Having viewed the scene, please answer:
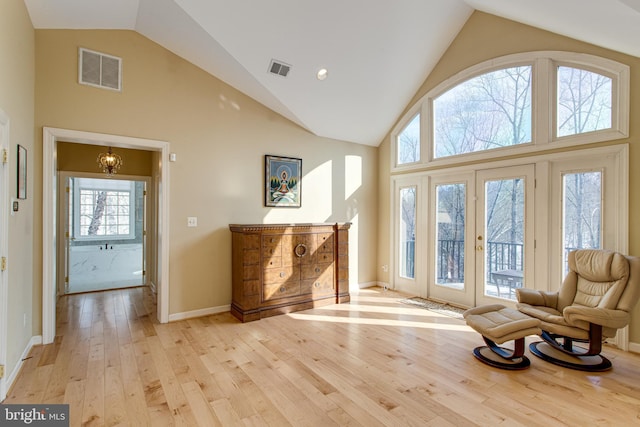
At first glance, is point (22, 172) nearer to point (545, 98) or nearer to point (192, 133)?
point (192, 133)

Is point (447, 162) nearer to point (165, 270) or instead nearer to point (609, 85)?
point (609, 85)

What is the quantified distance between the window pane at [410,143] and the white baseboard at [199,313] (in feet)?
12.2

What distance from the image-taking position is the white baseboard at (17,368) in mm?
2316

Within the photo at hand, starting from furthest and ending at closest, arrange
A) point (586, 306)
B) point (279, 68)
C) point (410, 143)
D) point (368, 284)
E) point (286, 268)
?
1. point (368, 284)
2. point (410, 143)
3. point (286, 268)
4. point (279, 68)
5. point (586, 306)

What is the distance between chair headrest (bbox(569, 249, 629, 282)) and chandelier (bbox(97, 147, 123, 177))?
6.52 m

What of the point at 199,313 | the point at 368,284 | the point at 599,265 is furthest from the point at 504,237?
the point at 199,313

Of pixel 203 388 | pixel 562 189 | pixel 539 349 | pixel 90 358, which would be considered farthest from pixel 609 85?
pixel 90 358

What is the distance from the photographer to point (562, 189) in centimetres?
366

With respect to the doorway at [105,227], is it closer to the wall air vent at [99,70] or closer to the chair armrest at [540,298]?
the wall air vent at [99,70]

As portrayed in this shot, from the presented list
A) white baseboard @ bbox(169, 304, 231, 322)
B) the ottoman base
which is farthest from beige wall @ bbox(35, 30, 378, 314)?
the ottoman base

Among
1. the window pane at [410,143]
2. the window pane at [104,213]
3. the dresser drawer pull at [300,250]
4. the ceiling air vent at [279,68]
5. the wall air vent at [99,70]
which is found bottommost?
the dresser drawer pull at [300,250]

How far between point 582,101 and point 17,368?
598 centimetres

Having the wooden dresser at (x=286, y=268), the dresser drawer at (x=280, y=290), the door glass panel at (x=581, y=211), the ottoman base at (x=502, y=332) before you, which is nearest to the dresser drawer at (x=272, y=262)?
the wooden dresser at (x=286, y=268)

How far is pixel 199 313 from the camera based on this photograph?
4.24m
